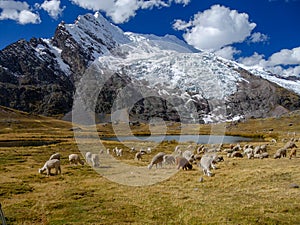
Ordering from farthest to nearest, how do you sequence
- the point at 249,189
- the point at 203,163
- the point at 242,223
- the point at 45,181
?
1. the point at 203,163
2. the point at 45,181
3. the point at 249,189
4. the point at 242,223

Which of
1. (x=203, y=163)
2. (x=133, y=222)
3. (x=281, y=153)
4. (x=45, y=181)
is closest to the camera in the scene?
(x=133, y=222)

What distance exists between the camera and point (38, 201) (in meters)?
23.8

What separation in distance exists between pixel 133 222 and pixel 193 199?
6117 mm

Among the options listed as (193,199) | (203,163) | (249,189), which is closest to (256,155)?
(203,163)

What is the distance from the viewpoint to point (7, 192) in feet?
87.4

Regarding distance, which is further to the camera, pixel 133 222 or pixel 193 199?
pixel 193 199

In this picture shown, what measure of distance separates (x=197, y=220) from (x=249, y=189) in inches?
376

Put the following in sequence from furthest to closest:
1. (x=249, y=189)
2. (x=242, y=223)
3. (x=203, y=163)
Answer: (x=203, y=163) → (x=249, y=189) → (x=242, y=223)

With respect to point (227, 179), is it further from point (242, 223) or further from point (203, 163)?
point (242, 223)

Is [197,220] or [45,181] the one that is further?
[45,181]


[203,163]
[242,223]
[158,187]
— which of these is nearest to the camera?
[242,223]

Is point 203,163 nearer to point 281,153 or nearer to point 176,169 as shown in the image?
point 176,169

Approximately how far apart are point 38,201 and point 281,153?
121ft

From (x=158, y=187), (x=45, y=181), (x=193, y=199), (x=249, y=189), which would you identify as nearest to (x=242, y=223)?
(x=193, y=199)
